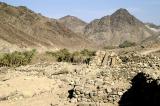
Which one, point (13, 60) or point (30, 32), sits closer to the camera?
point (13, 60)

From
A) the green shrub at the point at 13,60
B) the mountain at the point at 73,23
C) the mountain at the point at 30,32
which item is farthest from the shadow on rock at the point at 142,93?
the mountain at the point at 73,23

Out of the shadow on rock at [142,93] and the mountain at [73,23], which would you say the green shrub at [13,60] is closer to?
the shadow on rock at [142,93]

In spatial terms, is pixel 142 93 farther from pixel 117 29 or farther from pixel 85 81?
pixel 117 29

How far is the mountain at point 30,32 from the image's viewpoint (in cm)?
7978

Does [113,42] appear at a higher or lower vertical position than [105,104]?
higher

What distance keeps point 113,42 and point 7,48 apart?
68.1 meters

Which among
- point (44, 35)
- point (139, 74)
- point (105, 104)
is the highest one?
point (44, 35)

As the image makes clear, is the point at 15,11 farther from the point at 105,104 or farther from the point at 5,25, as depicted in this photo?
the point at 105,104

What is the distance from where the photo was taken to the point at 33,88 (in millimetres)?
20438

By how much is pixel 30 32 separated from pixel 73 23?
6978 cm

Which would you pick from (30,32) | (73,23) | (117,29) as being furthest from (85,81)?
(73,23)

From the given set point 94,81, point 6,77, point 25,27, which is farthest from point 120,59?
point 25,27

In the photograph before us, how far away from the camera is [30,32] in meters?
92.2

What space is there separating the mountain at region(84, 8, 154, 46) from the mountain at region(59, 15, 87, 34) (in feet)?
20.7
